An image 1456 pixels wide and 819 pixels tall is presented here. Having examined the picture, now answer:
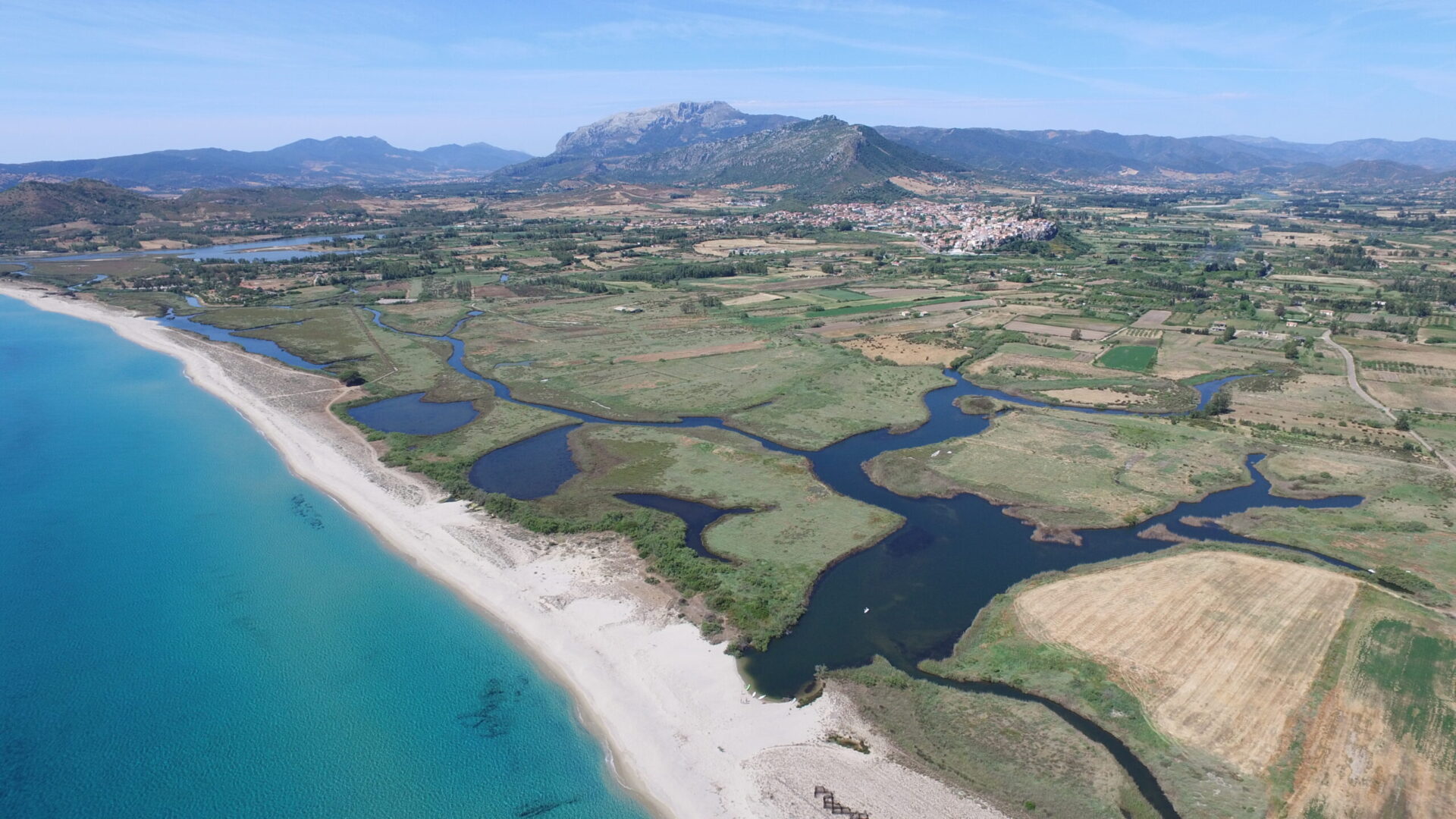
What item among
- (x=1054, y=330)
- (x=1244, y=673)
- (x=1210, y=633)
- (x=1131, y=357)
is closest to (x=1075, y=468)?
(x=1210, y=633)

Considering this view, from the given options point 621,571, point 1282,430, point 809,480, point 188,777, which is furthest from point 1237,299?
point 188,777

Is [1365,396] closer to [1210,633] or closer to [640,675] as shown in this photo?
[1210,633]

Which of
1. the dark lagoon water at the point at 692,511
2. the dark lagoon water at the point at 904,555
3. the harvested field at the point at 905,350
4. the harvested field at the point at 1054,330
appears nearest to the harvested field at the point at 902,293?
the harvested field at the point at 1054,330

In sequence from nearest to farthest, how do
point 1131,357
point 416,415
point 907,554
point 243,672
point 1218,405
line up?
point 243,672
point 907,554
point 1218,405
point 416,415
point 1131,357

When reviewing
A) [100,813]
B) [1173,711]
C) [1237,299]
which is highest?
[1237,299]

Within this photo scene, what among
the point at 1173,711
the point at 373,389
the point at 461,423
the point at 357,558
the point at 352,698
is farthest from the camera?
the point at 373,389

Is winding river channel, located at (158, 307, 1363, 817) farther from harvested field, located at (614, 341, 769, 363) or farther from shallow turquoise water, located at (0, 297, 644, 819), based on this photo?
harvested field, located at (614, 341, 769, 363)

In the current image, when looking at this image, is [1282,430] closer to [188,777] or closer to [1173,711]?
[1173,711]
